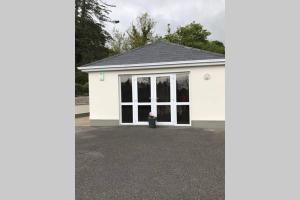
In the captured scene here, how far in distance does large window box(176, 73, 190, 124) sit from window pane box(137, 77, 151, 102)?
137cm

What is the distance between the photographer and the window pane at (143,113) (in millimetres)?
11570

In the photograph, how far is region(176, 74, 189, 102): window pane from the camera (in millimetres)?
11008

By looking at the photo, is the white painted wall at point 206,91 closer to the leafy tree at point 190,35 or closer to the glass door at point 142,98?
the glass door at point 142,98

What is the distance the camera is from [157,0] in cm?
2648

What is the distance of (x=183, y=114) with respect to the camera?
1111 cm

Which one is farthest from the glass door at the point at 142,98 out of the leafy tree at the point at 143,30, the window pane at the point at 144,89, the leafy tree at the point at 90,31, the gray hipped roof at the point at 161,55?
the leafy tree at the point at 143,30

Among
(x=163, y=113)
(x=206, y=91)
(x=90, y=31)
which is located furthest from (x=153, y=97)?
(x=90, y=31)

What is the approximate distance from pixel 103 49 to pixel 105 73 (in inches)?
639

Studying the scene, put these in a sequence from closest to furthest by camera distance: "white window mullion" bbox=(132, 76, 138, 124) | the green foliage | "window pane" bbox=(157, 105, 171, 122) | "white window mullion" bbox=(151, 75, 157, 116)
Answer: "window pane" bbox=(157, 105, 171, 122)
"white window mullion" bbox=(151, 75, 157, 116)
"white window mullion" bbox=(132, 76, 138, 124)
the green foliage

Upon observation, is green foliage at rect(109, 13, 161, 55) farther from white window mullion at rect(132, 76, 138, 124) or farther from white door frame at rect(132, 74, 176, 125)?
white door frame at rect(132, 74, 176, 125)

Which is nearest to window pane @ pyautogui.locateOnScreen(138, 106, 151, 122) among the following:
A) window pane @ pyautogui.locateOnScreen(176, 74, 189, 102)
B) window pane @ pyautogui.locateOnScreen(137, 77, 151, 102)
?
window pane @ pyautogui.locateOnScreen(137, 77, 151, 102)

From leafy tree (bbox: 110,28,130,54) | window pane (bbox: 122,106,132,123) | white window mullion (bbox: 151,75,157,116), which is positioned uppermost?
leafy tree (bbox: 110,28,130,54)

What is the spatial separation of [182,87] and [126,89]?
9.03ft

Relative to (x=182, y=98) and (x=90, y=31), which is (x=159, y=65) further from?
(x=90, y=31)
